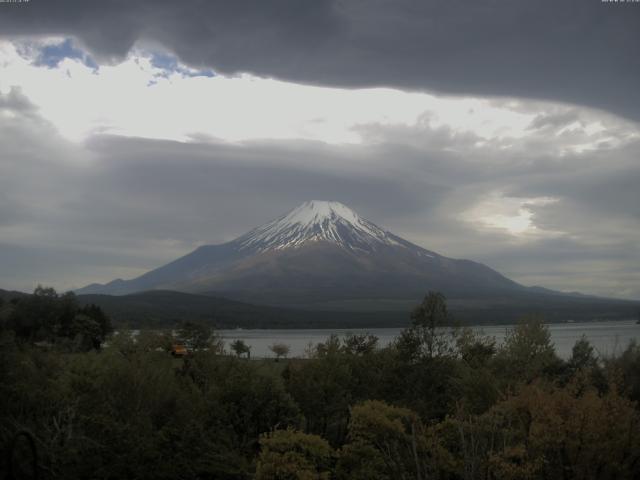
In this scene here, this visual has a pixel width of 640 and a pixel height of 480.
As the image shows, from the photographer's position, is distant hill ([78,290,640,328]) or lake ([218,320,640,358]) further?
distant hill ([78,290,640,328])

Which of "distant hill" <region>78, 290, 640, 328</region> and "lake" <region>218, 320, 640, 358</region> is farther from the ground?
"distant hill" <region>78, 290, 640, 328</region>

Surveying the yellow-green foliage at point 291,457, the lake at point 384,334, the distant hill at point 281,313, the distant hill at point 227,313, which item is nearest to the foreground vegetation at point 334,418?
the yellow-green foliage at point 291,457

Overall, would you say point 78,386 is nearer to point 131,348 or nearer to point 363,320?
point 131,348

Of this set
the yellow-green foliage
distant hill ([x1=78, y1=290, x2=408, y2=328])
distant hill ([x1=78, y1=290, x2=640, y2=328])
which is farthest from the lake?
the yellow-green foliage

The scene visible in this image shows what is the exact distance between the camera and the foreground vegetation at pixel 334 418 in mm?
14156

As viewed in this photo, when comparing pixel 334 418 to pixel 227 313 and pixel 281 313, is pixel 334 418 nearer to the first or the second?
pixel 227 313

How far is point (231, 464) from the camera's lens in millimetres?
18062

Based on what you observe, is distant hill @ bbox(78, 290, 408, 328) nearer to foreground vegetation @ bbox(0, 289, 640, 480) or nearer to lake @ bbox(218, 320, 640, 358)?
lake @ bbox(218, 320, 640, 358)

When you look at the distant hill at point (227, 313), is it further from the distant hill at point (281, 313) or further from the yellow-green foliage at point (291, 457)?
the yellow-green foliage at point (291, 457)

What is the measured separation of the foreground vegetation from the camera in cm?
1416

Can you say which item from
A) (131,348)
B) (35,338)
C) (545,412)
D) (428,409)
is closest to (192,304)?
(35,338)

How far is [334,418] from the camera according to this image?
2342 cm

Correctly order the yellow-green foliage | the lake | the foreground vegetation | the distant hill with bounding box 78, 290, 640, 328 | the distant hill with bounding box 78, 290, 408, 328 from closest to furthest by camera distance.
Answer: the foreground vegetation < the yellow-green foliage < the lake < the distant hill with bounding box 78, 290, 408, 328 < the distant hill with bounding box 78, 290, 640, 328

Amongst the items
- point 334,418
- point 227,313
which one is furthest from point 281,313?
point 334,418
